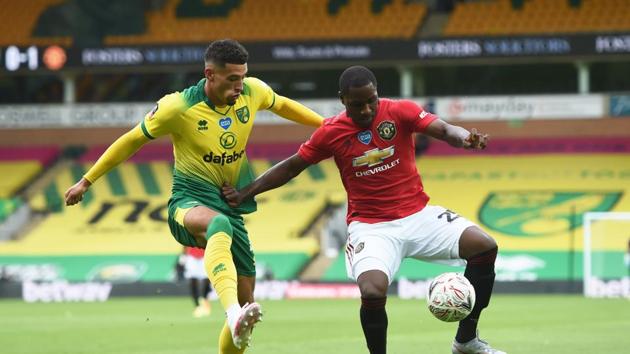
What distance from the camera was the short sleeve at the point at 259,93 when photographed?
9.66 metres

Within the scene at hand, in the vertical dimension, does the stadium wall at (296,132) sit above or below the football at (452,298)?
below

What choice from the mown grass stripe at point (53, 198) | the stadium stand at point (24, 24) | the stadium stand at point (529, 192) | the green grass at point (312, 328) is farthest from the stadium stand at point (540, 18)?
the mown grass stripe at point (53, 198)

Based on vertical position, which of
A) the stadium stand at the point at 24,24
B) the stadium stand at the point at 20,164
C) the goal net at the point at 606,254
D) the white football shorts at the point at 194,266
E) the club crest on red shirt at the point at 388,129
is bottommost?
the stadium stand at the point at 20,164

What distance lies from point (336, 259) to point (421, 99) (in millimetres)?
5180

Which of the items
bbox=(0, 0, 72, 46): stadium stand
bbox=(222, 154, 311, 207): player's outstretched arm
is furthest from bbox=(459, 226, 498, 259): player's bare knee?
bbox=(0, 0, 72, 46): stadium stand

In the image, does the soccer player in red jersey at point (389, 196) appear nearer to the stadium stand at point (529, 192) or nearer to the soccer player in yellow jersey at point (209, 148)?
the soccer player in yellow jersey at point (209, 148)

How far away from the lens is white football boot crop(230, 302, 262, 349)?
796 cm

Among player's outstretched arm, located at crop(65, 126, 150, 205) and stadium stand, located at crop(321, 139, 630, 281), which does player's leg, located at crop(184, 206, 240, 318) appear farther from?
stadium stand, located at crop(321, 139, 630, 281)

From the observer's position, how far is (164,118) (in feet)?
30.3

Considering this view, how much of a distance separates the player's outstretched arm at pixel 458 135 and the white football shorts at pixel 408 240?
2.29 ft

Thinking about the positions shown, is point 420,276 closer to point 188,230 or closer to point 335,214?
point 335,214

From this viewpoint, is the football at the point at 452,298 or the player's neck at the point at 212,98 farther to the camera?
the player's neck at the point at 212,98

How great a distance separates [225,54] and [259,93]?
73 cm

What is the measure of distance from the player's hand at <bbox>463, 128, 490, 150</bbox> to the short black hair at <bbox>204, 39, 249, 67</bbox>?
1776mm
